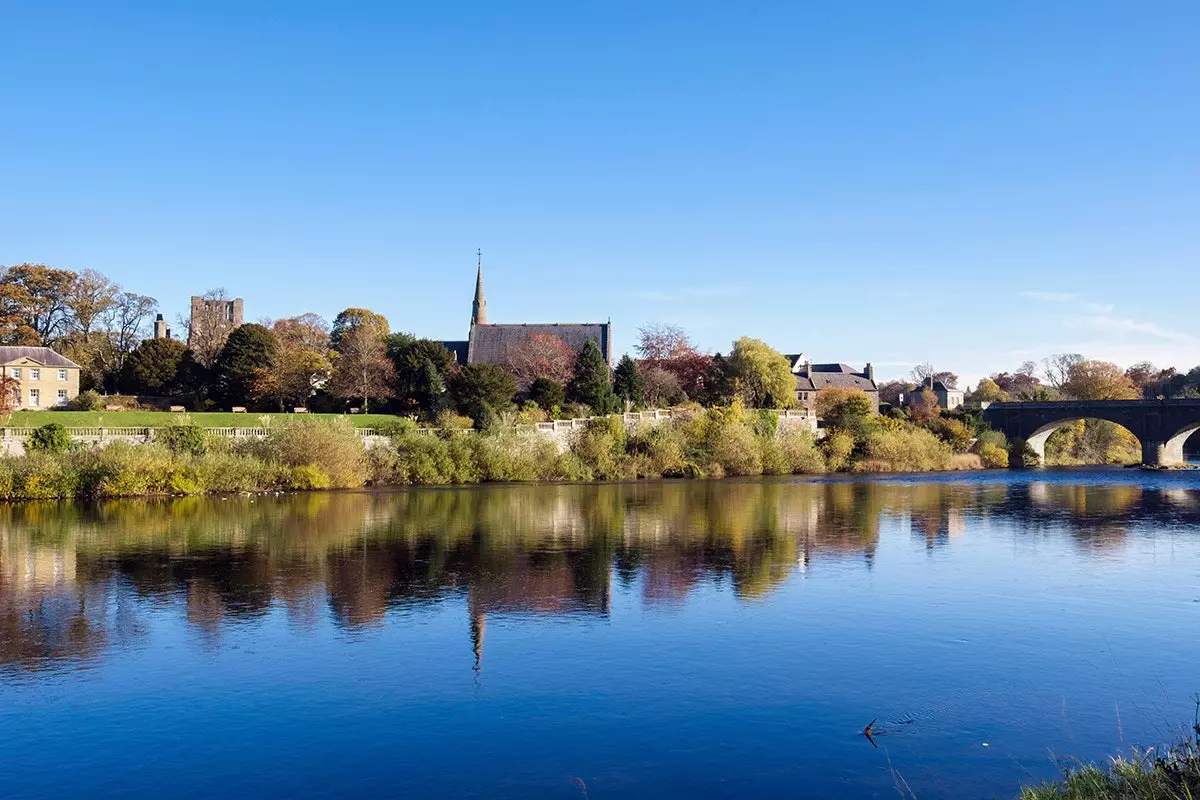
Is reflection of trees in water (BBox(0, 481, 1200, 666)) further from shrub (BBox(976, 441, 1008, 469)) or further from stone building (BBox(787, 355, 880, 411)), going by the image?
stone building (BBox(787, 355, 880, 411))

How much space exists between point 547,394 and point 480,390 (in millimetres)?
6452

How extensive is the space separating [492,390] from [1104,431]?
6106cm

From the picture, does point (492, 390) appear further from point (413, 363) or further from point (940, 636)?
point (940, 636)

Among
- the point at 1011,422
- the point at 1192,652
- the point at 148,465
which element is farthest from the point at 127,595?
the point at 1011,422

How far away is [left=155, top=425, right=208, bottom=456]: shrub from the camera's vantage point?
148ft

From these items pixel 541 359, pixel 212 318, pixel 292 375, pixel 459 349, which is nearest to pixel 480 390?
pixel 292 375

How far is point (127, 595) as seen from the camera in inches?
813

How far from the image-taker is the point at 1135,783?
28.7 feet

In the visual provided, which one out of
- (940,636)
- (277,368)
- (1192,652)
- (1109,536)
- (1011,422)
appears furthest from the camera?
(1011,422)

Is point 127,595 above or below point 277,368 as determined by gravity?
below

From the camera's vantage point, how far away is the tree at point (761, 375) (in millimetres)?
79562

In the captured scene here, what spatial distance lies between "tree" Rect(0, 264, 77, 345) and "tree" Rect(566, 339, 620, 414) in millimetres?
43549


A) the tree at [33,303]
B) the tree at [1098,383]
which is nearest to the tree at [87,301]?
the tree at [33,303]

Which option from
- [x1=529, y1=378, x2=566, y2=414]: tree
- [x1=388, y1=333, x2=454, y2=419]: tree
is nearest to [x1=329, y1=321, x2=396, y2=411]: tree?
[x1=388, y1=333, x2=454, y2=419]: tree
